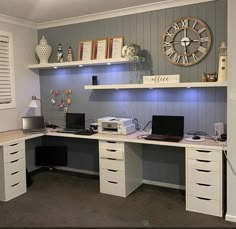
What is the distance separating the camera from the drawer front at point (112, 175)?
363cm

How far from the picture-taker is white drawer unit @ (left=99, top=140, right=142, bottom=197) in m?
3.61

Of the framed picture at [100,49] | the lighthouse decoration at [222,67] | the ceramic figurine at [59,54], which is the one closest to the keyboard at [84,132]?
the framed picture at [100,49]

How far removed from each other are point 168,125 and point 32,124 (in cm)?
206

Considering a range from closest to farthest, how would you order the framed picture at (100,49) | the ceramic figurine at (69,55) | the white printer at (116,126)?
1. the white printer at (116,126)
2. the framed picture at (100,49)
3. the ceramic figurine at (69,55)

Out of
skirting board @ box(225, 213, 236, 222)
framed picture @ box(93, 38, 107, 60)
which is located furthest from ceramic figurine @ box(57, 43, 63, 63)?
skirting board @ box(225, 213, 236, 222)

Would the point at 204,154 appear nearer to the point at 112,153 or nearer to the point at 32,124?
the point at 112,153

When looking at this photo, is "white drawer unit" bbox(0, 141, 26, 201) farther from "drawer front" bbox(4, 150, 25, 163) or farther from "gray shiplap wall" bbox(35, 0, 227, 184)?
"gray shiplap wall" bbox(35, 0, 227, 184)

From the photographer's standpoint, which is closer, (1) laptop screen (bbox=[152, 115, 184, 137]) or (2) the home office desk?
(2) the home office desk

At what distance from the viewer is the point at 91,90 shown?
4418 millimetres

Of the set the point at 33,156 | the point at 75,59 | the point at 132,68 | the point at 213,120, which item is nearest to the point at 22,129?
the point at 33,156

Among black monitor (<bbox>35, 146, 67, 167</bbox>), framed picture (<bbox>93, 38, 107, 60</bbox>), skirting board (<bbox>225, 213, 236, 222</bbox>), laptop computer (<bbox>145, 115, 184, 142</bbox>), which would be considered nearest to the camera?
skirting board (<bbox>225, 213, 236, 222</bbox>)

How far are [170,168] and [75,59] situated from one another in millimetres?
2175

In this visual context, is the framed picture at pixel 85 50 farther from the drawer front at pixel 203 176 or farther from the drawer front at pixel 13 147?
the drawer front at pixel 203 176

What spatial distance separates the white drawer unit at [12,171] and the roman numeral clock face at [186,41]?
232 cm
